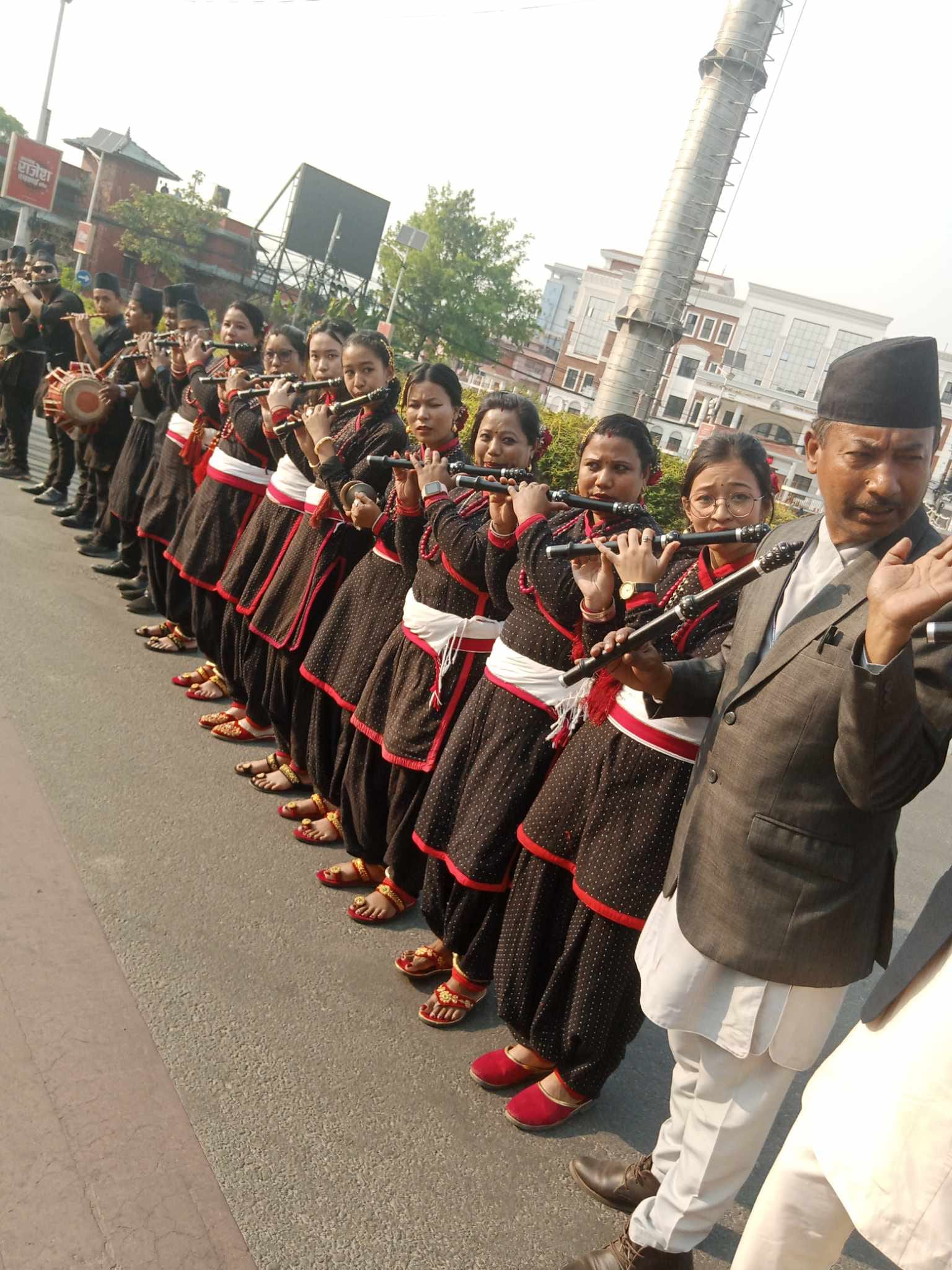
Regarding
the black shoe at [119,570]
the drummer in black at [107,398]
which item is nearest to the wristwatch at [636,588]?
the black shoe at [119,570]

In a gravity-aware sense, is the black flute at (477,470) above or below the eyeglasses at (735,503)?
below

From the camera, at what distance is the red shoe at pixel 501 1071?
2.70m

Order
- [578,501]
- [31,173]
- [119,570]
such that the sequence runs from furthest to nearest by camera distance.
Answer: [31,173] → [119,570] → [578,501]

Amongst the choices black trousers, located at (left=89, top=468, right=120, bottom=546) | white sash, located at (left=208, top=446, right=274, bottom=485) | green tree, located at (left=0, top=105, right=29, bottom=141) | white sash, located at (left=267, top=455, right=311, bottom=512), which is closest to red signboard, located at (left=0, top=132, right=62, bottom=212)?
black trousers, located at (left=89, top=468, right=120, bottom=546)

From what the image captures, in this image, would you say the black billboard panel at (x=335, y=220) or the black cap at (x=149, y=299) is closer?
the black cap at (x=149, y=299)

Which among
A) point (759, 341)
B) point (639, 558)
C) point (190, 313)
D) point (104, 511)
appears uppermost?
point (759, 341)

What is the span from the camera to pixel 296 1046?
104 inches

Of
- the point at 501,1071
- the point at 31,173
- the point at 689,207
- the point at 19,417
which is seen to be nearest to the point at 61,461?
the point at 19,417

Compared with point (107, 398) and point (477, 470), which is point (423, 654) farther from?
point (107, 398)

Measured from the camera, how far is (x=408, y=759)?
3.26 metres

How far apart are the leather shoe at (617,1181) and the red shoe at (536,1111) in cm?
16

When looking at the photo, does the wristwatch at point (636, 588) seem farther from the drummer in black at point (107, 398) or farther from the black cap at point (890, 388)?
the drummer in black at point (107, 398)

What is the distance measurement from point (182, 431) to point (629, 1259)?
15.8 ft

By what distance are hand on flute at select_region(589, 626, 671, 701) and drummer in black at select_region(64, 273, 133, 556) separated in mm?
5637
